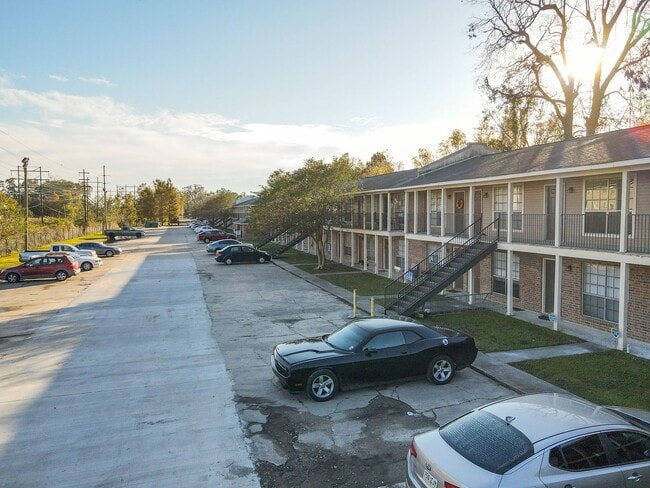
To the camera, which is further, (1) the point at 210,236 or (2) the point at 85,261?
(1) the point at 210,236

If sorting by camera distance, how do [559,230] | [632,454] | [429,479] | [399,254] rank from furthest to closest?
[399,254] < [559,230] < [632,454] < [429,479]

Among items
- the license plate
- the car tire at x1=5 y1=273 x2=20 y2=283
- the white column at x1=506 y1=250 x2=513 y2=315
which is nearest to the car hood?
the license plate

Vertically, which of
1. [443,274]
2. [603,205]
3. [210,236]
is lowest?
[443,274]

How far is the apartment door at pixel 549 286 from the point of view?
1736cm

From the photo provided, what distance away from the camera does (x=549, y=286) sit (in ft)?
57.3

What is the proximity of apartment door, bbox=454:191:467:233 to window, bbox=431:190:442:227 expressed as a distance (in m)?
1.13

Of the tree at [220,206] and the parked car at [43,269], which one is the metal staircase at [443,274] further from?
the tree at [220,206]

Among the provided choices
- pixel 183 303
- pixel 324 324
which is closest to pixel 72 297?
pixel 183 303

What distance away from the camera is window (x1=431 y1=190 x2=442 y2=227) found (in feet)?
79.5

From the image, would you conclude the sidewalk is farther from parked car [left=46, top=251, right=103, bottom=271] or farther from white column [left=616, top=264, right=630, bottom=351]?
parked car [left=46, top=251, right=103, bottom=271]

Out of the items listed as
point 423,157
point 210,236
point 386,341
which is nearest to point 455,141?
point 423,157

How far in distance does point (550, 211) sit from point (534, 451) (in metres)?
14.4

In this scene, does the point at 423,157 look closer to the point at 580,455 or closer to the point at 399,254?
the point at 399,254

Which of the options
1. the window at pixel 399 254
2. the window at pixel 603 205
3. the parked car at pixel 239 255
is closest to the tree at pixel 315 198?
the parked car at pixel 239 255
